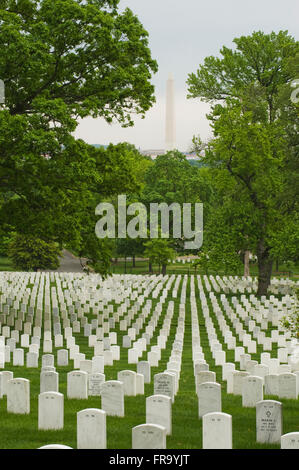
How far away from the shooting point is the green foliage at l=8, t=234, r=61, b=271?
58.8m

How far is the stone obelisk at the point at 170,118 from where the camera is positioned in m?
132

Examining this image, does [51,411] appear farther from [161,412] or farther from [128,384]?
[128,384]

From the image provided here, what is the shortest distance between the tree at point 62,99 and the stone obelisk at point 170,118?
4302 inches

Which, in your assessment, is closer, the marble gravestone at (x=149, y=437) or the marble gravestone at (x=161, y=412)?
the marble gravestone at (x=149, y=437)

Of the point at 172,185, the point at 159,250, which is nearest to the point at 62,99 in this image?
the point at 159,250

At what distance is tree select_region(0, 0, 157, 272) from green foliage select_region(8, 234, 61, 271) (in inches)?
1411

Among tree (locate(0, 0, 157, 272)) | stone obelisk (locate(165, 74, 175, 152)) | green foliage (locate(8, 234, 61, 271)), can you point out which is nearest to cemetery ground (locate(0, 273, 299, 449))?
tree (locate(0, 0, 157, 272))

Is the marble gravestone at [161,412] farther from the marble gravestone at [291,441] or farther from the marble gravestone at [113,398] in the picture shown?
the marble gravestone at [291,441]

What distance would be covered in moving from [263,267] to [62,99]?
18891mm

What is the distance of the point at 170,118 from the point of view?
135875 millimetres

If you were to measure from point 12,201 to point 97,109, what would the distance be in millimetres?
4221

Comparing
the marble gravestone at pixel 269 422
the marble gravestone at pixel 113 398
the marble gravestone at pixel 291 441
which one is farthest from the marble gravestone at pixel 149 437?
the marble gravestone at pixel 113 398

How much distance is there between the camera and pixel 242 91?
125 ft
